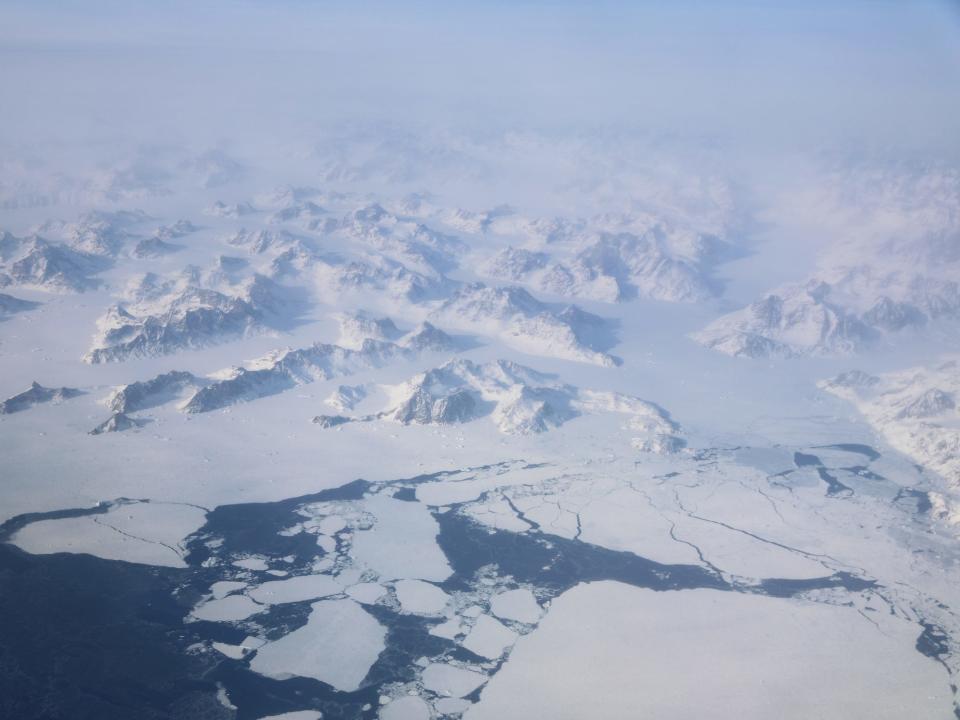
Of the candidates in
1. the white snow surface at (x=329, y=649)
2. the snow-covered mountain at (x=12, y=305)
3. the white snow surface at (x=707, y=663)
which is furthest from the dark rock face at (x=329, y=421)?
the snow-covered mountain at (x=12, y=305)

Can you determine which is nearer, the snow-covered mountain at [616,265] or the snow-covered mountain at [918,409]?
the snow-covered mountain at [918,409]

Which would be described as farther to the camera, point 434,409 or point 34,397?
point 434,409

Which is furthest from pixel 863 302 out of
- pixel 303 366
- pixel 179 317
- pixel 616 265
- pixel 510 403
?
pixel 179 317

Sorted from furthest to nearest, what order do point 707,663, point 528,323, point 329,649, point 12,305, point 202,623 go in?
point 528,323 < point 12,305 < point 202,623 < point 707,663 < point 329,649

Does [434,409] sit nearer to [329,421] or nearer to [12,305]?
[329,421]

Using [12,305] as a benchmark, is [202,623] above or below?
below

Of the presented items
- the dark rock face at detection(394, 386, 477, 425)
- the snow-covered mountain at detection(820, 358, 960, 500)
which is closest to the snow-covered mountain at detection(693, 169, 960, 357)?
the snow-covered mountain at detection(820, 358, 960, 500)

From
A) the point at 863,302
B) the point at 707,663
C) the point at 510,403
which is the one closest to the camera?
the point at 707,663

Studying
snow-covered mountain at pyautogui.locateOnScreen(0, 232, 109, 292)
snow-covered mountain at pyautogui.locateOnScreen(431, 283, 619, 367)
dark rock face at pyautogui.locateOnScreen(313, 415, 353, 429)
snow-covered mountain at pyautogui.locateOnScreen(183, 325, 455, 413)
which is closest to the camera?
dark rock face at pyautogui.locateOnScreen(313, 415, 353, 429)

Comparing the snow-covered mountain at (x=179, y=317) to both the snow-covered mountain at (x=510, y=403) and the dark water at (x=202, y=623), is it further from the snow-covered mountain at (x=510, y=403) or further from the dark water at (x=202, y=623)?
the dark water at (x=202, y=623)

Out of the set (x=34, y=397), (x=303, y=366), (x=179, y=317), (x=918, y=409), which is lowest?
(x=303, y=366)

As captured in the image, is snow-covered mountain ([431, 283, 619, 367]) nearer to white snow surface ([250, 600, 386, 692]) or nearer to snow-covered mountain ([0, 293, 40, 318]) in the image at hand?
white snow surface ([250, 600, 386, 692])

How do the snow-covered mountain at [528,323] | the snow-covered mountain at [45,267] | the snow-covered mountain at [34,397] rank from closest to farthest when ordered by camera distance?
the snow-covered mountain at [34,397] < the snow-covered mountain at [528,323] < the snow-covered mountain at [45,267]
